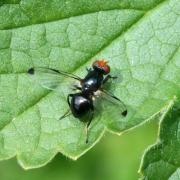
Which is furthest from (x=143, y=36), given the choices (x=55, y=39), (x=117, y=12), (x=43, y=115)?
(x=43, y=115)

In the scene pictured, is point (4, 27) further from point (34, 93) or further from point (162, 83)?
point (162, 83)

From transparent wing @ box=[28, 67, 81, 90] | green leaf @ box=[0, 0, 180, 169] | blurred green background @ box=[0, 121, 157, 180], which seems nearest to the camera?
green leaf @ box=[0, 0, 180, 169]

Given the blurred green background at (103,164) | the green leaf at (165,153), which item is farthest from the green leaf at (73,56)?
the blurred green background at (103,164)

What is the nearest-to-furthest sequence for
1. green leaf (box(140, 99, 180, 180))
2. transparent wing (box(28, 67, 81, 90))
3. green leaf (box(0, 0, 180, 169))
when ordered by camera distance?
1. green leaf (box(140, 99, 180, 180))
2. green leaf (box(0, 0, 180, 169))
3. transparent wing (box(28, 67, 81, 90))

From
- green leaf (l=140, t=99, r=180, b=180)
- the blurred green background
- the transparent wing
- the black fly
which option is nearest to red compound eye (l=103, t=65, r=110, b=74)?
the black fly

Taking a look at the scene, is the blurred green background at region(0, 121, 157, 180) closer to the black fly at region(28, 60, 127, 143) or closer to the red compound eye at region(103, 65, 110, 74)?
the black fly at region(28, 60, 127, 143)

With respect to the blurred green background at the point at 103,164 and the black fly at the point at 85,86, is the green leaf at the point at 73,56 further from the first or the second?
the blurred green background at the point at 103,164
